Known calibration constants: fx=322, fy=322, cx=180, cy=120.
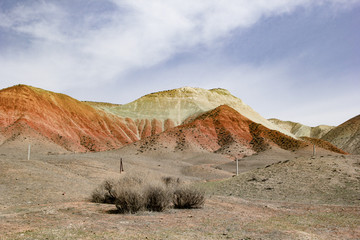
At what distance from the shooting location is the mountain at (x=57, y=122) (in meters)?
59.7

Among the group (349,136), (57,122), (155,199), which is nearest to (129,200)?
(155,199)

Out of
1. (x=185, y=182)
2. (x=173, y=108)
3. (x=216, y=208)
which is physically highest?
(x=173, y=108)

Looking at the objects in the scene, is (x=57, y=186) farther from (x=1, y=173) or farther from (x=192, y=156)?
(x=192, y=156)

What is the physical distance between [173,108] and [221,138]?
129 feet

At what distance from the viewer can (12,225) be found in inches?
307

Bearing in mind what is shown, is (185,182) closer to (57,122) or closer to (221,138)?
(221,138)

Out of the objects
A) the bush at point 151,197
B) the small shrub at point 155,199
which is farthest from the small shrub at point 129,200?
the small shrub at point 155,199

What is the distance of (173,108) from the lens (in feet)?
355

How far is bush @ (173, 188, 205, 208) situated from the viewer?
494 inches

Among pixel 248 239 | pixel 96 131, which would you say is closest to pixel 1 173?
pixel 248 239

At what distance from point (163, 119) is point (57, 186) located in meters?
82.6

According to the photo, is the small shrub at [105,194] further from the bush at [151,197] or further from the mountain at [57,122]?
the mountain at [57,122]

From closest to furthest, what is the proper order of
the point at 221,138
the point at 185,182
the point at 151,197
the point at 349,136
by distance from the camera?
Answer: the point at 151,197 < the point at 185,182 < the point at 221,138 < the point at 349,136

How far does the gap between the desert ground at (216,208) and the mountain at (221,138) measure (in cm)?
2976
